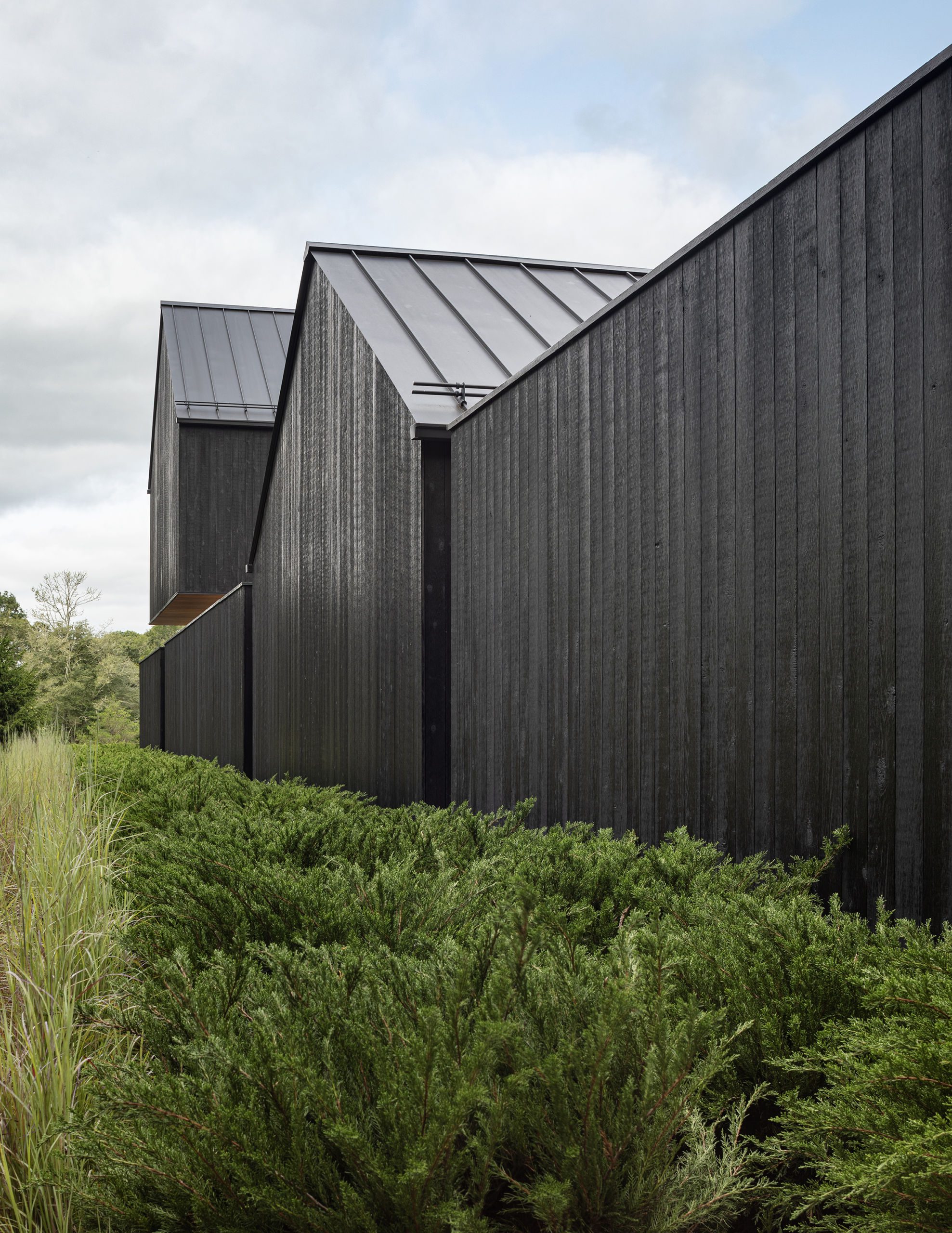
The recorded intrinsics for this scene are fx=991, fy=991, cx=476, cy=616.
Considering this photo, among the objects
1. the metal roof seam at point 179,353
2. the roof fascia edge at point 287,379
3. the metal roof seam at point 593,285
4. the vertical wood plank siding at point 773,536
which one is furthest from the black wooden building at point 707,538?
the metal roof seam at point 179,353

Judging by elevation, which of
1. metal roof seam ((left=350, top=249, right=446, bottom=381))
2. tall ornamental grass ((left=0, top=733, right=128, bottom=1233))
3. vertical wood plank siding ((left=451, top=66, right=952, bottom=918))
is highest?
metal roof seam ((left=350, top=249, right=446, bottom=381))

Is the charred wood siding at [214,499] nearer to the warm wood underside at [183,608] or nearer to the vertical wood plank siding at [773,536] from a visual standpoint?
the warm wood underside at [183,608]

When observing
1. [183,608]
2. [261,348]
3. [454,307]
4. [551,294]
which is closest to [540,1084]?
[454,307]

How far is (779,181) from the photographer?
3.68 meters

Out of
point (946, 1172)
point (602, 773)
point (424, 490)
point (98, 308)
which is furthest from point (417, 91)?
point (98, 308)

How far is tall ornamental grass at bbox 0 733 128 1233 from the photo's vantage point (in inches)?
86.1

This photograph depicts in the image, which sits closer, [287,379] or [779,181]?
[779,181]

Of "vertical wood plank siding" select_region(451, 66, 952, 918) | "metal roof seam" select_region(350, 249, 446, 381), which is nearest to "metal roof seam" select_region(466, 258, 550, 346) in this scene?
"metal roof seam" select_region(350, 249, 446, 381)

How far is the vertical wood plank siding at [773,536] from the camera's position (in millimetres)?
3029

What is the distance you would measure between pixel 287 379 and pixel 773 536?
9113 mm

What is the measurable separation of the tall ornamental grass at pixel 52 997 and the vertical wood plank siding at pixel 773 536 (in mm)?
2299

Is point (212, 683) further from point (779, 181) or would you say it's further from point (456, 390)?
point (779, 181)

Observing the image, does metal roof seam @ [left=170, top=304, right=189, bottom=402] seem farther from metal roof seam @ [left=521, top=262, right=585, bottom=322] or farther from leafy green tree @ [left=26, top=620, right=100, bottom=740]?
leafy green tree @ [left=26, top=620, right=100, bottom=740]

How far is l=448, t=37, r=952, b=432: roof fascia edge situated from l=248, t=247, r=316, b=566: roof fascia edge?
558 cm
